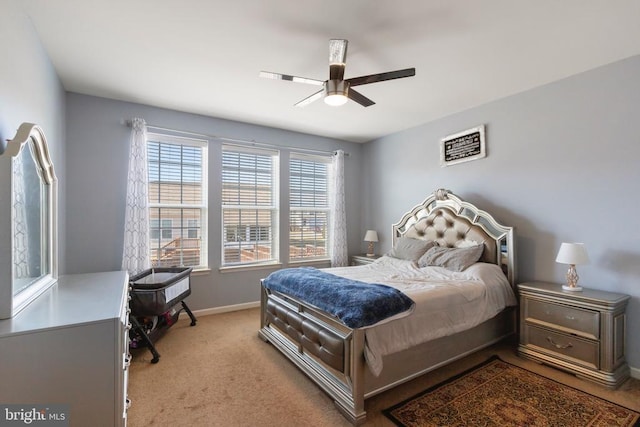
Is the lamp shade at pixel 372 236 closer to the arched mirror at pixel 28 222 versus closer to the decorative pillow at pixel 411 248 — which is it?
the decorative pillow at pixel 411 248

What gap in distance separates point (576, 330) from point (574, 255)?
2.00 ft

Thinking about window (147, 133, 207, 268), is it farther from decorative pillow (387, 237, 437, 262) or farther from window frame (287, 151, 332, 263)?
decorative pillow (387, 237, 437, 262)

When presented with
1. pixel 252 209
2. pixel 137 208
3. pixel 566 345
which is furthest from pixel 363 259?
pixel 137 208

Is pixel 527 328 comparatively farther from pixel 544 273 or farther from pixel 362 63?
pixel 362 63

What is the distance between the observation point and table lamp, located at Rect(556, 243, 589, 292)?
2.35 meters

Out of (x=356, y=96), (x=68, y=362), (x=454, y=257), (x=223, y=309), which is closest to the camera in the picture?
(x=68, y=362)

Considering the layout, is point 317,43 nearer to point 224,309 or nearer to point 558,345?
point 558,345

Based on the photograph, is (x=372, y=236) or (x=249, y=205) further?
(x=372, y=236)

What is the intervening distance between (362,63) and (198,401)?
2895 mm

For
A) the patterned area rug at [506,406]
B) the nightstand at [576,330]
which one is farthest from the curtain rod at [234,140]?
the patterned area rug at [506,406]

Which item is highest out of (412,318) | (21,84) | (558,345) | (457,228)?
(21,84)

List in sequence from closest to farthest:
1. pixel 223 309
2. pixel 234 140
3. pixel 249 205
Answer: pixel 223 309
pixel 234 140
pixel 249 205

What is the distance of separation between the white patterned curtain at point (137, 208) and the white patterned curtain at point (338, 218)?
2617 mm

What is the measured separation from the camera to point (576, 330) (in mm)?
2344
